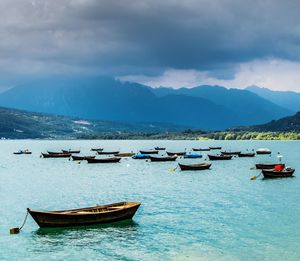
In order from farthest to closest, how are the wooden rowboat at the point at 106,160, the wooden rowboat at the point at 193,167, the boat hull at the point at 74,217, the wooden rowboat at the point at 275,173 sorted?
the wooden rowboat at the point at 106,160 → the wooden rowboat at the point at 193,167 → the wooden rowboat at the point at 275,173 → the boat hull at the point at 74,217

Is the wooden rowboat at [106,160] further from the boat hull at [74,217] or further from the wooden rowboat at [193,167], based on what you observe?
the boat hull at [74,217]

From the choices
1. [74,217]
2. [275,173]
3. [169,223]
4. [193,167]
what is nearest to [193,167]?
[193,167]

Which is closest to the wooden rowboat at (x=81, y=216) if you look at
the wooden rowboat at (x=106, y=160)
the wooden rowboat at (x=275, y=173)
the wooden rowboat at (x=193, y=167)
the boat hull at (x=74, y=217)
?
the boat hull at (x=74, y=217)

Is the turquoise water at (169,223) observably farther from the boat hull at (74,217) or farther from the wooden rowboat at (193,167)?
the wooden rowboat at (193,167)

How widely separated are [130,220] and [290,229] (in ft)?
66.1

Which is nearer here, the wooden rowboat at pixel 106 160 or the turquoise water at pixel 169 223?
the turquoise water at pixel 169 223

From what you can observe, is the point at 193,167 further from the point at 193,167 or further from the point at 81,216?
the point at 81,216

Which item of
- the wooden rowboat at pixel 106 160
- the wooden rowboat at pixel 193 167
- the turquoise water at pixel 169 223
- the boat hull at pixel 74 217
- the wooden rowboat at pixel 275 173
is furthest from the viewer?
the wooden rowboat at pixel 106 160

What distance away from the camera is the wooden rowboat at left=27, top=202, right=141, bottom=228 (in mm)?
49594

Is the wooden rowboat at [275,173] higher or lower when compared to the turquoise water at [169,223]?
higher

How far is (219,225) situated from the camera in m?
53.5

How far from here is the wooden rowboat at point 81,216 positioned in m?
49.6

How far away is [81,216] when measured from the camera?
5041 centimetres

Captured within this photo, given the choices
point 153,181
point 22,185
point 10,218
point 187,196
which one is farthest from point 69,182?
point 10,218
